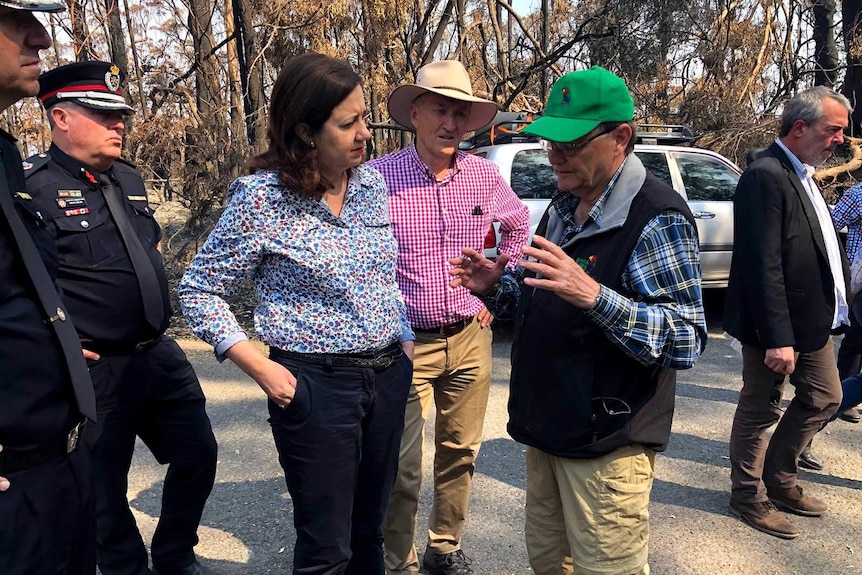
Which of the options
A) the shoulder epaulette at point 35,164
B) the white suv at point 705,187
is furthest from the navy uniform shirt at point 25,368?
the white suv at point 705,187

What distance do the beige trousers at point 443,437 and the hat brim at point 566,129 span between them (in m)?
1.07

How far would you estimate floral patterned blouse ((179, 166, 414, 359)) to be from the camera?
71.8 inches

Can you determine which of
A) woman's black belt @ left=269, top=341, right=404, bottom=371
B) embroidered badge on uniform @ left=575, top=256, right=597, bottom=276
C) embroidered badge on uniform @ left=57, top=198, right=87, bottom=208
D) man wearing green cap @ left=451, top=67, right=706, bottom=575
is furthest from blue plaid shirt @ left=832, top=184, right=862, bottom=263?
embroidered badge on uniform @ left=57, top=198, right=87, bottom=208

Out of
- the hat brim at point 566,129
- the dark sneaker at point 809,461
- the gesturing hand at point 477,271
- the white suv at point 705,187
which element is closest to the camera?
the hat brim at point 566,129

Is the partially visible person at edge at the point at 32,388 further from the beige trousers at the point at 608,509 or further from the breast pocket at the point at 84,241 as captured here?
the beige trousers at the point at 608,509

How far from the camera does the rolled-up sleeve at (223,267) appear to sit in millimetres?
1818

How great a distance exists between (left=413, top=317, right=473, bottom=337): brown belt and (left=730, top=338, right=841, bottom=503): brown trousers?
1.51 m

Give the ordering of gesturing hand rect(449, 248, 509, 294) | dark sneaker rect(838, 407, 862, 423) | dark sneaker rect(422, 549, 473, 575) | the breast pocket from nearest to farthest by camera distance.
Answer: gesturing hand rect(449, 248, 509, 294) → the breast pocket → dark sneaker rect(422, 549, 473, 575) → dark sneaker rect(838, 407, 862, 423)

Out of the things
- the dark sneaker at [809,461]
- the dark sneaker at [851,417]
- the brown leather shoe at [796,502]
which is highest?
the brown leather shoe at [796,502]

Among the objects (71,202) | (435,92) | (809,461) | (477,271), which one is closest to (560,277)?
(477,271)

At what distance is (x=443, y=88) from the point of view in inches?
102

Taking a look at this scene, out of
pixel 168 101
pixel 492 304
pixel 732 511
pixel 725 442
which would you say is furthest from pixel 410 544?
pixel 168 101

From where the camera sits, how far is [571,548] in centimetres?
196

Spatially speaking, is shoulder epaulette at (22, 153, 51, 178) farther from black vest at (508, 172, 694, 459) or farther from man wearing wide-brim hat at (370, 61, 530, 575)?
black vest at (508, 172, 694, 459)
